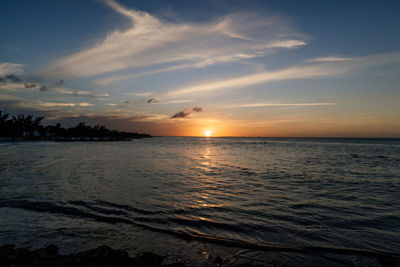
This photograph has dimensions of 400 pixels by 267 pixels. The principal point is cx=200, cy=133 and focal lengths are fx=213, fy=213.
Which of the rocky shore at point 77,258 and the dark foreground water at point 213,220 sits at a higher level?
the rocky shore at point 77,258

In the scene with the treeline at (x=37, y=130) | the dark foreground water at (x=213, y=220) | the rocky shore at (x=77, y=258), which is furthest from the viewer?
the treeline at (x=37, y=130)

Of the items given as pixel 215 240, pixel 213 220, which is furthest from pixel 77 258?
pixel 213 220

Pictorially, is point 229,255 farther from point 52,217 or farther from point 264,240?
point 52,217

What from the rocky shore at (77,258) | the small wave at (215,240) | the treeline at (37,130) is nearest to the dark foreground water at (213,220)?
the small wave at (215,240)

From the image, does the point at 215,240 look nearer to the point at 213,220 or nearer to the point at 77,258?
the point at 213,220

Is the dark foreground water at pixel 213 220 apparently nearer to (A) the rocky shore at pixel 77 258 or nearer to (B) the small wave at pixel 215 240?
(B) the small wave at pixel 215 240

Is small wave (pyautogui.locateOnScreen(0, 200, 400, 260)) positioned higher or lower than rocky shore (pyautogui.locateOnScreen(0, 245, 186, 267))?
lower

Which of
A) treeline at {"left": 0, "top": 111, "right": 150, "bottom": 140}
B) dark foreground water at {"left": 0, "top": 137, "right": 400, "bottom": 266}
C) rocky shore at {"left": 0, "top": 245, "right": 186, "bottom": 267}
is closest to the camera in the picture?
rocky shore at {"left": 0, "top": 245, "right": 186, "bottom": 267}

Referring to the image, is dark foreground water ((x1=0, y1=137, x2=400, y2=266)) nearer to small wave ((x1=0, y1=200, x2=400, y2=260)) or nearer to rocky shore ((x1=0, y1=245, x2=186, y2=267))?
small wave ((x1=0, y1=200, x2=400, y2=260))

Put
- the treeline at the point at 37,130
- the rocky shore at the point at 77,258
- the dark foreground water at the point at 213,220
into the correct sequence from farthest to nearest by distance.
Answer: the treeline at the point at 37,130
the dark foreground water at the point at 213,220
the rocky shore at the point at 77,258

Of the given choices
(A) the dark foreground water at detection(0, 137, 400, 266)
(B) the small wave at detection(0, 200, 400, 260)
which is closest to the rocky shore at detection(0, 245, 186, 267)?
(A) the dark foreground water at detection(0, 137, 400, 266)

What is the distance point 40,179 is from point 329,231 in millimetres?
17403

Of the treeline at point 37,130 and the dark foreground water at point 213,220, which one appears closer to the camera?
the dark foreground water at point 213,220

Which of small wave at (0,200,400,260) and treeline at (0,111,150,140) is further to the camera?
treeline at (0,111,150,140)
